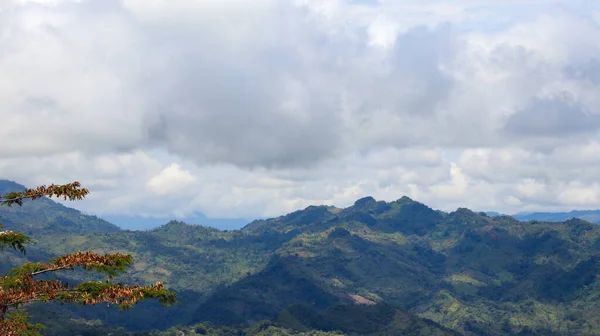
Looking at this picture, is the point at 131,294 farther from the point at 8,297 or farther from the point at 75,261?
the point at 8,297

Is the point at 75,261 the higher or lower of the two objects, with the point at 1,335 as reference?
higher

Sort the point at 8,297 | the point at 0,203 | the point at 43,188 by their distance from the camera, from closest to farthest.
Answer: the point at 8,297 < the point at 43,188 < the point at 0,203

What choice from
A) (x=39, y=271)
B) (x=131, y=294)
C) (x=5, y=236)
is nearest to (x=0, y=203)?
(x=5, y=236)

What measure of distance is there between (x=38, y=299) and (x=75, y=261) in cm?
354

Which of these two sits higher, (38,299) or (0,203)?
(0,203)

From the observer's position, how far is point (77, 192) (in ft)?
144

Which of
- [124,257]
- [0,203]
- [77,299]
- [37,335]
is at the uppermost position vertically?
[0,203]

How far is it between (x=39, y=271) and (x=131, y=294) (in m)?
7.03

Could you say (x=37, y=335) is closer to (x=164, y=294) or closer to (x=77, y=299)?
(x=77, y=299)

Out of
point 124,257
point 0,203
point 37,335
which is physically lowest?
point 37,335

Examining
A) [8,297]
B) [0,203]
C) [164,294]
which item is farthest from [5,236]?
[164,294]

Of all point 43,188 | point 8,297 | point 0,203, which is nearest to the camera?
point 8,297

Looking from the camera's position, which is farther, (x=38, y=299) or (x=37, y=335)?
(x=37, y=335)

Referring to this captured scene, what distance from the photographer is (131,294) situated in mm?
42656
